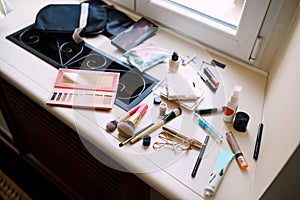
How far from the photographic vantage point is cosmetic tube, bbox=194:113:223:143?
2.30ft

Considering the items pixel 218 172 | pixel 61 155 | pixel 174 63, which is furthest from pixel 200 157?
pixel 61 155

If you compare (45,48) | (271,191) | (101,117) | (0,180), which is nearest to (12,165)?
(0,180)

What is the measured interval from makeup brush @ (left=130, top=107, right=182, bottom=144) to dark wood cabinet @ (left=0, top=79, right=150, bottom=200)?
3.9 inches

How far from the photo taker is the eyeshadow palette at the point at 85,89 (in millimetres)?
751

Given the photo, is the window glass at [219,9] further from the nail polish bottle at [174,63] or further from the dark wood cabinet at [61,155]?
the dark wood cabinet at [61,155]

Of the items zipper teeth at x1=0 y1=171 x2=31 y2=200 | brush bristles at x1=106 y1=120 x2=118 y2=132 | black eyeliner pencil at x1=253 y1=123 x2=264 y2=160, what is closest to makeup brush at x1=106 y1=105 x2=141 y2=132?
brush bristles at x1=106 y1=120 x2=118 y2=132

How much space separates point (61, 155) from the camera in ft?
3.36

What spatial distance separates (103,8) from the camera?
102 centimetres

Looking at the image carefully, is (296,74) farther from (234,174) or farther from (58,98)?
(58,98)

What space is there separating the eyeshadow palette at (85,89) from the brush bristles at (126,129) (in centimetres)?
8

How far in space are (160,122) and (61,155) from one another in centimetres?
49

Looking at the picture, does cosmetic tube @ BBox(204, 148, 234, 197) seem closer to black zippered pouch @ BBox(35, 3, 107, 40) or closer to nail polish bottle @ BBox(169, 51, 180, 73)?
nail polish bottle @ BBox(169, 51, 180, 73)

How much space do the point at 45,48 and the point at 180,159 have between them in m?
0.57

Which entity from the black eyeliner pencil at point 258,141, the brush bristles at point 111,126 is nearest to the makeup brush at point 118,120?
the brush bristles at point 111,126
